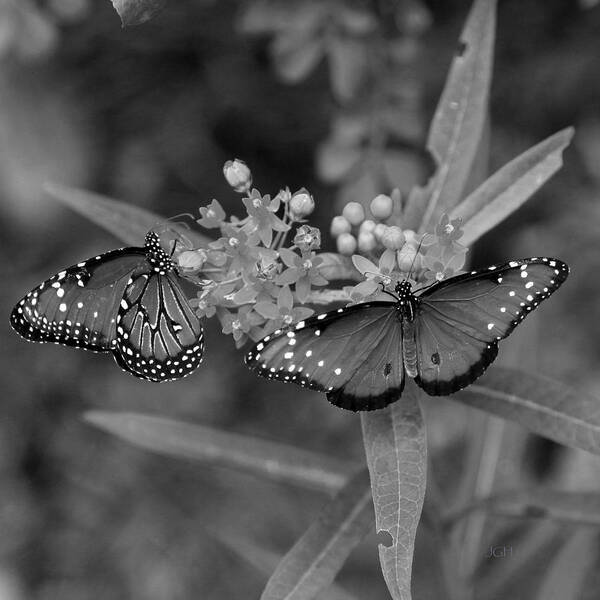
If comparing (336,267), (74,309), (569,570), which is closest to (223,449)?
(74,309)

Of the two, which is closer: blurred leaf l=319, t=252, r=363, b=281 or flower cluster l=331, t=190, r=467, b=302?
flower cluster l=331, t=190, r=467, b=302

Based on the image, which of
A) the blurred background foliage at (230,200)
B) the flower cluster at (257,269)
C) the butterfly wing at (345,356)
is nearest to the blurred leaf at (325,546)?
the butterfly wing at (345,356)

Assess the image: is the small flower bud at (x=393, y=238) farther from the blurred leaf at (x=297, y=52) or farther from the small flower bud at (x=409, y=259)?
the blurred leaf at (x=297, y=52)

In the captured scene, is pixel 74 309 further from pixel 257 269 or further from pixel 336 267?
pixel 336 267

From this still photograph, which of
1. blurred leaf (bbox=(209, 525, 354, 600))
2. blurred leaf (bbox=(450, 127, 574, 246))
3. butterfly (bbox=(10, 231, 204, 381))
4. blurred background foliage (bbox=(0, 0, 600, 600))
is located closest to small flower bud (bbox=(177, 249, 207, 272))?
butterfly (bbox=(10, 231, 204, 381))

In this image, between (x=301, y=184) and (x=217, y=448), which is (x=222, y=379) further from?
(x=217, y=448)

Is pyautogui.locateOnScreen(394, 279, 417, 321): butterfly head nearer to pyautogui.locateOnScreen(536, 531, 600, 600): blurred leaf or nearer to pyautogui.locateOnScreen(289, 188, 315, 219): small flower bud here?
pyautogui.locateOnScreen(289, 188, 315, 219): small flower bud

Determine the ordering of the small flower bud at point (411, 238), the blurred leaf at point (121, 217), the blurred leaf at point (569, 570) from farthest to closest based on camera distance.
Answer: the blurred leaf at point (569, 570) < the blurred leaf at point (121, 217) < the small flower bud at point (411, 238)
